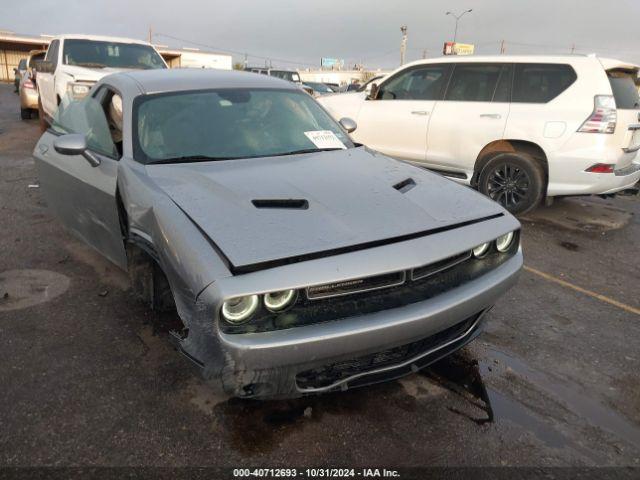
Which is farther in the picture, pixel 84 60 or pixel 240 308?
pixel 84 60

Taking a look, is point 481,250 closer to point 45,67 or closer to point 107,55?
point 45,67

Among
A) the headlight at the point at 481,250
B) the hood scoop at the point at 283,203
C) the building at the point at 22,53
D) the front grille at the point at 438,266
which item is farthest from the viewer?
the building at the point at 22,53

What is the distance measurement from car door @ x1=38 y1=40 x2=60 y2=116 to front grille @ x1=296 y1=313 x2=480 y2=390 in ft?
27.8

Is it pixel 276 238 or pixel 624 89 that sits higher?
pixel 624 89

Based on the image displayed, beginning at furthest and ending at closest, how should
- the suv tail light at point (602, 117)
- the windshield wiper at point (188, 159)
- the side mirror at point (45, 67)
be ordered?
1. the side mirror at point (45, 67)
2. the suv tail light at point (602, 117)
3. the windshield wiper at point (188, 159)

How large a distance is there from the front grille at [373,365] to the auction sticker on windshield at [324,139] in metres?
1.62

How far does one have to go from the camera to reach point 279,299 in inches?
77.7

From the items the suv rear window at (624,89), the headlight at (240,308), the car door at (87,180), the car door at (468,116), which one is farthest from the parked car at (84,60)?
the headlight at (240,308)

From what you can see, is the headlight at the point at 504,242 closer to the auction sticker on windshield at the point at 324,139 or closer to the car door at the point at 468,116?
the auction sticker on windshield at the point at 324,139

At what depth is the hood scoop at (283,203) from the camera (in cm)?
235

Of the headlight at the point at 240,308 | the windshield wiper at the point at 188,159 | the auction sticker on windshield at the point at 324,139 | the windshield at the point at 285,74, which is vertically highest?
the windshield at the point at 285,74

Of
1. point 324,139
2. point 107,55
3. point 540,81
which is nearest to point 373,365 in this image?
point 324,139

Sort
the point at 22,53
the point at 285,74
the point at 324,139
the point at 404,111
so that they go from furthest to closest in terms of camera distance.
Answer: the point at 22,53, the point at 285,74, the point at 404,111, the point at 324,139

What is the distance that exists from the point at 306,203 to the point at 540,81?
4.84 meters
